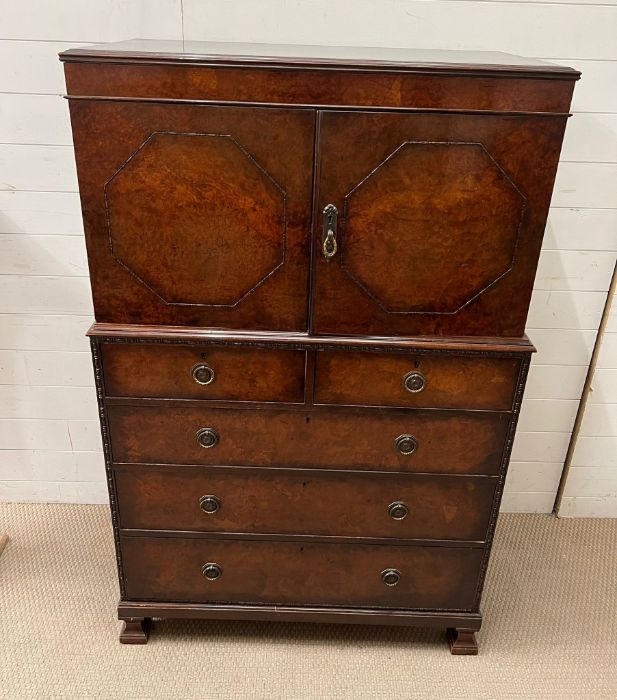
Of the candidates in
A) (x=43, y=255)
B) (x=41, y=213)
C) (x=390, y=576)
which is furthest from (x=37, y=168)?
(x=390, y=576)

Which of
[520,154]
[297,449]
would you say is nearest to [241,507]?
[297,449]

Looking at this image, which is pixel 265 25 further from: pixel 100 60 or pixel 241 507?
pixel 241 507

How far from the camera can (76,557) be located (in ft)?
7.82

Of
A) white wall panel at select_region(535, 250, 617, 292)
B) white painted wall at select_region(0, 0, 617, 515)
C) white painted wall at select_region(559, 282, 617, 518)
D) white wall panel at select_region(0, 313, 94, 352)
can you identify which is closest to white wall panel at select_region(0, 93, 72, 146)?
white painted wall at select_region(0, 0, 617, 515)

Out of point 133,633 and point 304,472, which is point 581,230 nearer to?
point 304,472

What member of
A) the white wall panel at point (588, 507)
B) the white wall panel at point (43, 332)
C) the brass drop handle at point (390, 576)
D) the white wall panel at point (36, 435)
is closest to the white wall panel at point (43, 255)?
the white wall panel at point (43, 332)

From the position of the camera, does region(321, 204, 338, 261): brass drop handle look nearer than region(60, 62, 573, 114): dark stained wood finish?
No

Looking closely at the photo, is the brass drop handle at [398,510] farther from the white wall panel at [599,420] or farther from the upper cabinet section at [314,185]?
the white wall panel at [599,420]

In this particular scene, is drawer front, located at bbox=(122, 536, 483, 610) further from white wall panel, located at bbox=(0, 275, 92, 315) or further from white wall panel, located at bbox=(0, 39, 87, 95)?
white wall panel, located at bbox=(0, 39, 87, 95)

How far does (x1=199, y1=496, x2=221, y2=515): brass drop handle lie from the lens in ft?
6.10

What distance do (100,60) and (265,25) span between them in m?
0.75

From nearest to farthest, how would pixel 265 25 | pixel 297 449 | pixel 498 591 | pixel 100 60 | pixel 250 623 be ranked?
pixel 100 60, pixel 297 449, pixel 265 25, pixel 250 623, pixel 498 591

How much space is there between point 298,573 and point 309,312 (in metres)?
0.85

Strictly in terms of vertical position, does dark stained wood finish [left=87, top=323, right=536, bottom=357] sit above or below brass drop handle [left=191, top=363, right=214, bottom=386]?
above
